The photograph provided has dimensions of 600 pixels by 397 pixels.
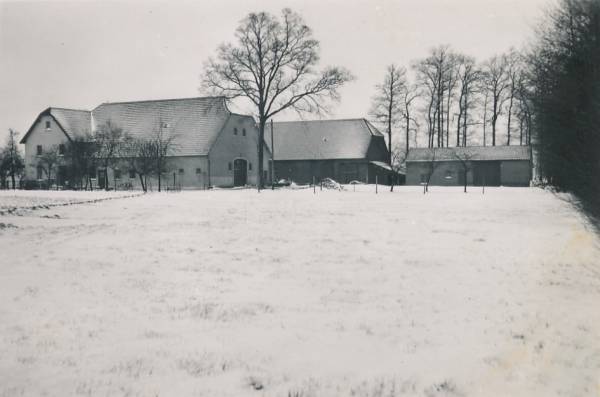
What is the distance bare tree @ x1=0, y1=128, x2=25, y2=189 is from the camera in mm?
39094

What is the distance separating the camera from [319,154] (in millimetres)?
55438

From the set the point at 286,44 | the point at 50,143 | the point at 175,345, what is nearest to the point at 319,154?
the point at 286,44

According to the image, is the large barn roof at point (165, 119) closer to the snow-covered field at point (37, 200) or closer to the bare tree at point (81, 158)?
the bare tree at point (81, 158)

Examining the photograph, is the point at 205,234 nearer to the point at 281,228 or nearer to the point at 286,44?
the point at 281,228

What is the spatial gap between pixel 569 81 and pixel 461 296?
29.5 feet

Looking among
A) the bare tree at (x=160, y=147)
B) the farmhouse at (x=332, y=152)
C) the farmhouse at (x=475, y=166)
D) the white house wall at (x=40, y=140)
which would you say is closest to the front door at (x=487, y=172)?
the farmhouse at (x=475, y=166)

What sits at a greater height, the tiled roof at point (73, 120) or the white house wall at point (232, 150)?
the tiled roof at point (73, 120)

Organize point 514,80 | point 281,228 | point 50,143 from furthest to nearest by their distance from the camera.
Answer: point 514,80
point 50,143
point 281,228

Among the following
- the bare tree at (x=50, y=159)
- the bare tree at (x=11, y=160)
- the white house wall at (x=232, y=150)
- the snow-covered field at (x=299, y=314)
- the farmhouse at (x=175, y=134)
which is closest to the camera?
the snow-covered field at (x=299, y=314)

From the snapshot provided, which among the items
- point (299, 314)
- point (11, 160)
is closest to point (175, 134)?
point (11, 160)

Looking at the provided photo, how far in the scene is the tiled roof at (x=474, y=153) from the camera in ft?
166

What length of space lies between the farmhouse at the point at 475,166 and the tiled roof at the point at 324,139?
5.77 metres

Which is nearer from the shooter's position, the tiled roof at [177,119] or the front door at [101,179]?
the tiled roof at [177,119]

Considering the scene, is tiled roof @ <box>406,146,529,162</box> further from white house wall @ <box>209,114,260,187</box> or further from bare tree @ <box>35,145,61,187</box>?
bare tree @ <box>35,145,61,187</box>
